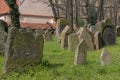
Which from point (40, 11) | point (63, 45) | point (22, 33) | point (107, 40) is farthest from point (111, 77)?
point (40, 11)

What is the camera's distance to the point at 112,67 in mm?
12828

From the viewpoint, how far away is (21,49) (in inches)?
482

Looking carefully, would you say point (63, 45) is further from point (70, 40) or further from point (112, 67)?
→ point (112, 67)

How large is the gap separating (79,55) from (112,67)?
1331 mm

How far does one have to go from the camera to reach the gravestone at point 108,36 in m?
21.3

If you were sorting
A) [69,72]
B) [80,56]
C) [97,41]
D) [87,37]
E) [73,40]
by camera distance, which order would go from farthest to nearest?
1. [97,41]
2. [87,37]
3. [73,40]
4. [80,56]
5. [69,72]

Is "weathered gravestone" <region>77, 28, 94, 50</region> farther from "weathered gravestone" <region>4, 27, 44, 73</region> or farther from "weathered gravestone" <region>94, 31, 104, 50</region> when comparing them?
"weathered gravestone" <region>4, 27, 44, 73</region>

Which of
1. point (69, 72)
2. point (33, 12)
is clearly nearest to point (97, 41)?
point (69, 72)

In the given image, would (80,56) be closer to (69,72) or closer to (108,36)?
(69,72)

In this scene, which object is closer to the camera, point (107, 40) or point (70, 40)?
point (70, 40)

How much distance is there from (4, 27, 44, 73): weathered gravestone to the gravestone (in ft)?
29.8

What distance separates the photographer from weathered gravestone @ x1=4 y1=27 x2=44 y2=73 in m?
11.9

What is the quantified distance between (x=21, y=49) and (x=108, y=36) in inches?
396

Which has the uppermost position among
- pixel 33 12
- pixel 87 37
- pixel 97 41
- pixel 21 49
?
pixel 21 49
